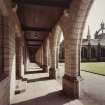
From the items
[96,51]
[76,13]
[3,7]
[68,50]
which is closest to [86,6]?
[76,13]

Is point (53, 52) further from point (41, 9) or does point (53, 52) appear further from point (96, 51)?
point (96, 51)

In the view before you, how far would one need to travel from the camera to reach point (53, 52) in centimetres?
1158

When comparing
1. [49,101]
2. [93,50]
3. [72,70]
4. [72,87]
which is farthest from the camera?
[93,50]

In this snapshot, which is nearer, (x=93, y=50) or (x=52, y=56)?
(x=52, y=56)

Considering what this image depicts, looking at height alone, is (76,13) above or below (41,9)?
below

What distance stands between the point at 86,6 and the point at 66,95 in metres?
3.72

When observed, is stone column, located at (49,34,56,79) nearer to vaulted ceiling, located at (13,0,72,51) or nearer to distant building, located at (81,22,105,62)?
vaulted ceiling, located at (13,0,72,51)

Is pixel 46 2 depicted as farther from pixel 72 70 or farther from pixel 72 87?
pixel 72 87

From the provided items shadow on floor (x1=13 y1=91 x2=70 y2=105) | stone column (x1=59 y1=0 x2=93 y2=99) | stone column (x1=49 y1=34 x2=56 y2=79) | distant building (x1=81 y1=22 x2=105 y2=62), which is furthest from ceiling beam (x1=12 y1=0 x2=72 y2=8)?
distant building (x1=81 y1=22 x2=105 y2=62)

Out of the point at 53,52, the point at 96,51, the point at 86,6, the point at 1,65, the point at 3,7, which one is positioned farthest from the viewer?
the point at 96,51

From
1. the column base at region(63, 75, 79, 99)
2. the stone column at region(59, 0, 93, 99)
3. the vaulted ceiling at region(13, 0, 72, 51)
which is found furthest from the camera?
the column base at region(63, 75, 79, 99)

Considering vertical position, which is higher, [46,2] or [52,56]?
[46,2]

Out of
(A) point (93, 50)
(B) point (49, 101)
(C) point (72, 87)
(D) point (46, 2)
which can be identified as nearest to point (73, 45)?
(C) point (72, 87)

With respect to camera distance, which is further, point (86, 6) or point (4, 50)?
point (86, 6)
